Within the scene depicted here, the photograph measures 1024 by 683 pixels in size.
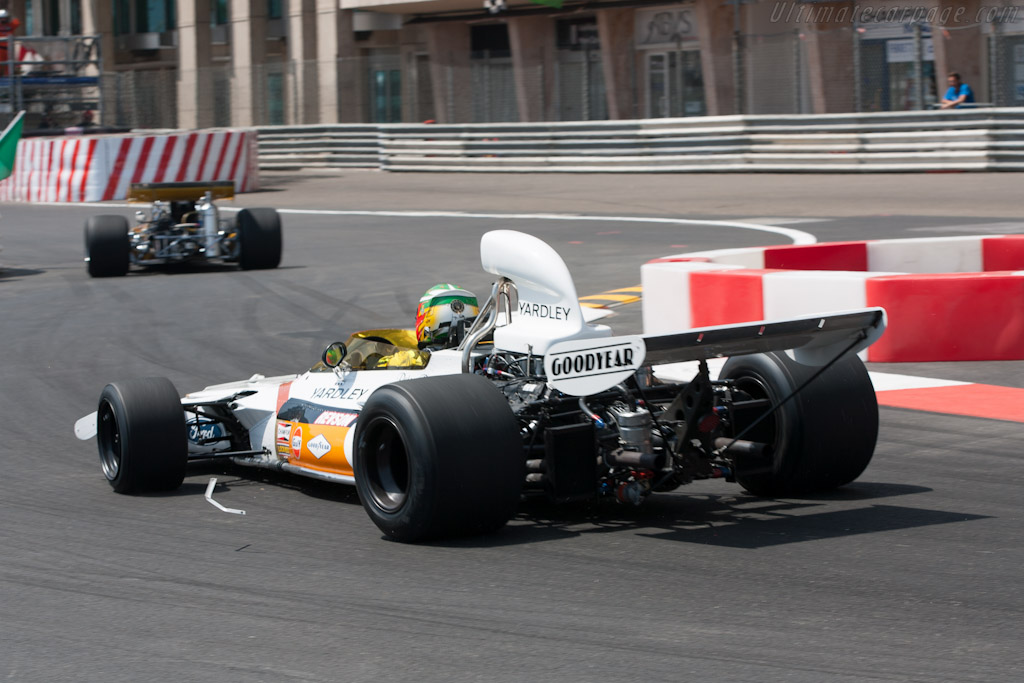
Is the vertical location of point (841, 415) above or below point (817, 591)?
above

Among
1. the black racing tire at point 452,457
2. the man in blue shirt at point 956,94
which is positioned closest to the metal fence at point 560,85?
the man in blue shirt at point 956,94

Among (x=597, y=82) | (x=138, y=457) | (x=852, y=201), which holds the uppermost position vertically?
(x=597, y=82)

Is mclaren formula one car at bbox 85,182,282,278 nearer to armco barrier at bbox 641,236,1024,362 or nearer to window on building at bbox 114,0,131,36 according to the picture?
armco barrier at bbox 641,236,1024,362

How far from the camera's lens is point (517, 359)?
6.03m

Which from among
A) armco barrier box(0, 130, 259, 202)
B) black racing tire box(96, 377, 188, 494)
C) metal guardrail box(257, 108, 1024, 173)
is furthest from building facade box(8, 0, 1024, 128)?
black racing tire box(96, 377, 188, 494)

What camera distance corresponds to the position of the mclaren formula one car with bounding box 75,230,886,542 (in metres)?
5.38

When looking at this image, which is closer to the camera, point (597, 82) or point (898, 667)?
point (898, 667)

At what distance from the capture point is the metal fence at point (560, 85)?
27.3m

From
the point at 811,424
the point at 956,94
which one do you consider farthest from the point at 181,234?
the point at 956,94

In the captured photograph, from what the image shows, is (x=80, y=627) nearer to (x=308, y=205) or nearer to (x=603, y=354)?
(x=603, y=354)

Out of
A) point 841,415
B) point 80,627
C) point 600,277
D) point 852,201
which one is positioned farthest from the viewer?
point 852,201

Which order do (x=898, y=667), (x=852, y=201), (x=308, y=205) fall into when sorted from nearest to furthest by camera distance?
(x=898, y=667) < (x=852, y=201) < (x=308, y=205)

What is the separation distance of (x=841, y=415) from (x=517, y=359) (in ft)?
4.63

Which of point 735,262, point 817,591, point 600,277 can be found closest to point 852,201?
point 600,277
